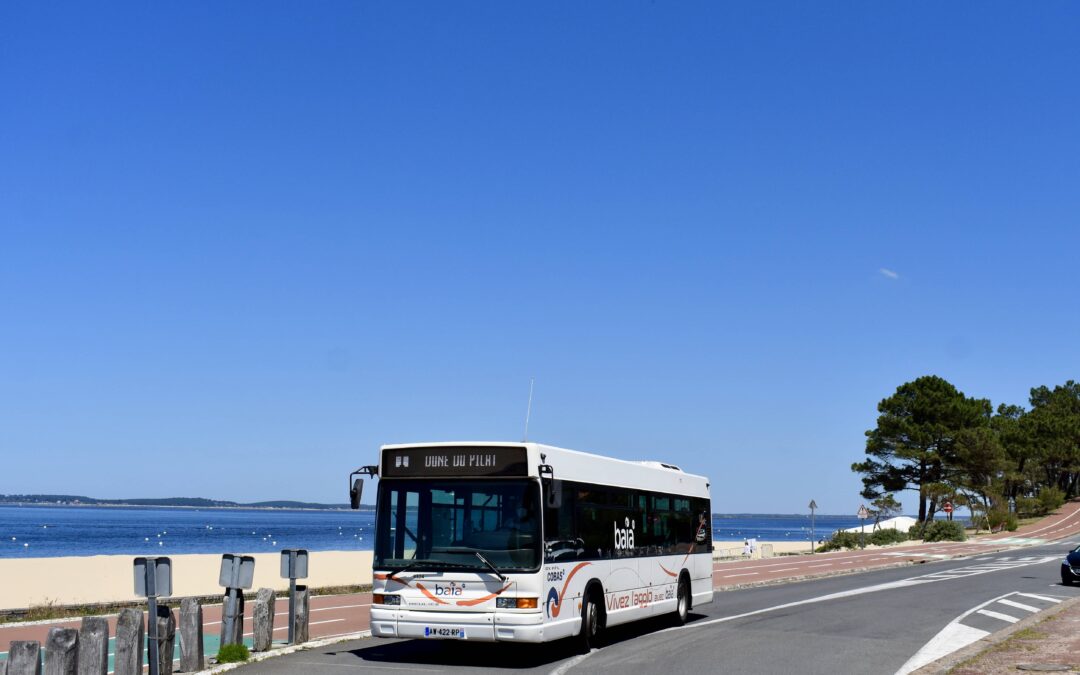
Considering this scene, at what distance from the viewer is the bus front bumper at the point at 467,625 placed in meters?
12.8

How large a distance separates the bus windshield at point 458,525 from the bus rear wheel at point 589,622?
1.81 meters

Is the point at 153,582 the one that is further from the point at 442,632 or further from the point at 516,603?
the point at 516,603

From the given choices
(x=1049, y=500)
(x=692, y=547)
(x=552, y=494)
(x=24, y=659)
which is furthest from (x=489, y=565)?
(x=1049, y=500)

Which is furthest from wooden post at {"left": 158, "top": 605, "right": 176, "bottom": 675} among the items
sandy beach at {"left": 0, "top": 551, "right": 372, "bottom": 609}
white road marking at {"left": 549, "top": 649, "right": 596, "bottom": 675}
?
sandy beach at {"left": 0, "top": 551, "right": 372, "bottom": 609}

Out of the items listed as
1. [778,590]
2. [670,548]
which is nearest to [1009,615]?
[670,548]

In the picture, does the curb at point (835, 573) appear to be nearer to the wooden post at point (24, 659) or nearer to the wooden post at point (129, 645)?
the wooden post at point (129, 645)

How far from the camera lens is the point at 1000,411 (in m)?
126

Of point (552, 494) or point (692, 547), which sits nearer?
point (552, 494)

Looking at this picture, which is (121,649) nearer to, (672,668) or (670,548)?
(672,668)

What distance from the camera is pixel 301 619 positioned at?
48.4 ft

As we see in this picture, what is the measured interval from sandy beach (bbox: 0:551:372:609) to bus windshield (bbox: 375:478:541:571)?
1370 centimetres

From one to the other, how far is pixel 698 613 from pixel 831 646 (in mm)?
6178

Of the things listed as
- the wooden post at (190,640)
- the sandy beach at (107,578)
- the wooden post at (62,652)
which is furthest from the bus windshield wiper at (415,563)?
the sandy beach at (107,578)

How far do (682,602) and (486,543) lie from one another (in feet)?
21.6
